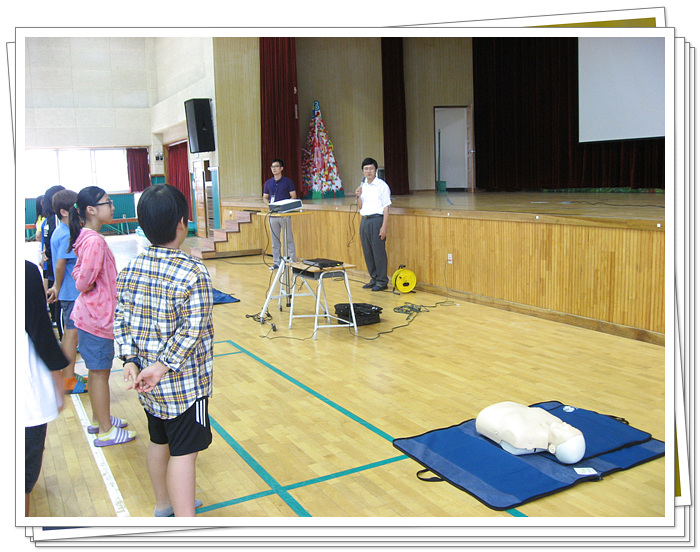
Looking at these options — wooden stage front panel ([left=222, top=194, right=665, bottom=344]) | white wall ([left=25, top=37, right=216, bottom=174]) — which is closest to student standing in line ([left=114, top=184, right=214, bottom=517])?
wooden stage front panel ([left=222, top=194, right=665, bottom=344])

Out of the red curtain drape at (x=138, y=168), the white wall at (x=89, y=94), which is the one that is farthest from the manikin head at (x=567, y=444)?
the red curtain drape at (x=138, y=168)

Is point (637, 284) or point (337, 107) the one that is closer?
point (637, 284)

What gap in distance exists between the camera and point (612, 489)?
264cm

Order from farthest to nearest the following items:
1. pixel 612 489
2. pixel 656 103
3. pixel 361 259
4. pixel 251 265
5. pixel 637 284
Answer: pixel 251 265 < pixel 656 103 < pixel 361 259 < pixel 637 284 < pixel 612 489

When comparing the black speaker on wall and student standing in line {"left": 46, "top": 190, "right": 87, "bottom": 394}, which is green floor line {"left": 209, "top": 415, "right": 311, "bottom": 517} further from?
the black speaker on wall

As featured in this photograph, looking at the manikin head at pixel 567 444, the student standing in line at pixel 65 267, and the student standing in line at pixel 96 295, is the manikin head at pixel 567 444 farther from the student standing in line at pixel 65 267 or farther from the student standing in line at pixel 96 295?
the student standing in line at pixel 65 267

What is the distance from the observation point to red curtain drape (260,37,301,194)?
481 inches

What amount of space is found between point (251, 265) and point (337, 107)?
5.12m

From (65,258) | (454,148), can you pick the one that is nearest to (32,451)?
(65,258)

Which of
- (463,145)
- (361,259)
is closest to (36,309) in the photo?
(361,259)

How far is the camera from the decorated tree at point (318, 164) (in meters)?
12.9

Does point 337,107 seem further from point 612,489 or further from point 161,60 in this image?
point 612,489

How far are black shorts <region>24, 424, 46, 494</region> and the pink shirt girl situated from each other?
42.9 inches

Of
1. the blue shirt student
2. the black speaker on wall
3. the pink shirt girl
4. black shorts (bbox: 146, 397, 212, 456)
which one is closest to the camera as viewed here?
black shorts (bbox: 146, 397, 212, 456)
